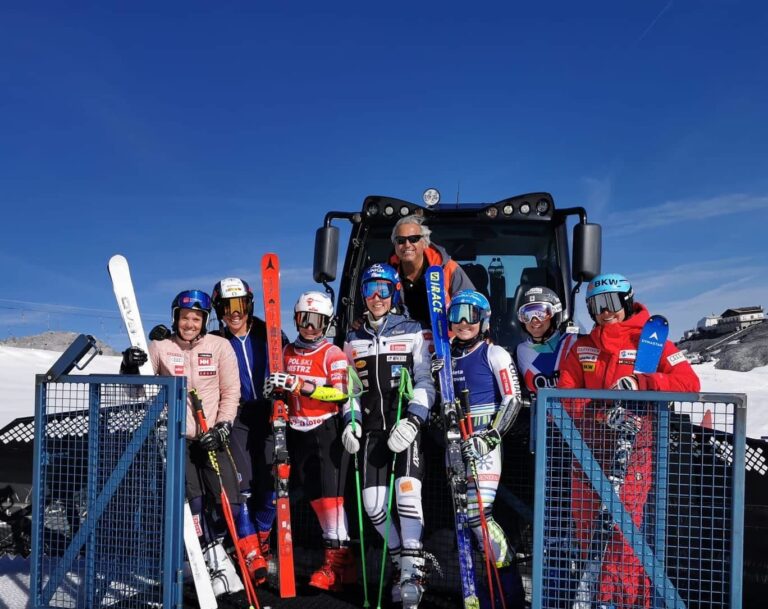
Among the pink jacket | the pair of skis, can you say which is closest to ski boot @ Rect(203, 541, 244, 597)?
the pink jacket

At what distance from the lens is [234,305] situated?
15.4 feet

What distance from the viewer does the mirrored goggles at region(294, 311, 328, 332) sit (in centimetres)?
431

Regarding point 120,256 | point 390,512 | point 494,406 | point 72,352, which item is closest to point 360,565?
point 390,512

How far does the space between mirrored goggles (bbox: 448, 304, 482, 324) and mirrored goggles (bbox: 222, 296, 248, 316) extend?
1641 mm

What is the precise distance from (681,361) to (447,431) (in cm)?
127

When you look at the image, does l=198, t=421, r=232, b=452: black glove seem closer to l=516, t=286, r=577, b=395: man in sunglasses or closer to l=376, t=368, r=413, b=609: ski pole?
l=376, t=368, r=413, b=609: ski pole

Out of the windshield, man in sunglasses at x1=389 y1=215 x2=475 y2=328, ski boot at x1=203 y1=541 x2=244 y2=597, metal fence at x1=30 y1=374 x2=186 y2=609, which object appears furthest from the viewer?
the windshield

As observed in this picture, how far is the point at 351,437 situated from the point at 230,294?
155 centimetres

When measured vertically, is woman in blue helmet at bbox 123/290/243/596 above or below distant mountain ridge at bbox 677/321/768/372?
above

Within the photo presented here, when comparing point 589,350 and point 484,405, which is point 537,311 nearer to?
point 589,350

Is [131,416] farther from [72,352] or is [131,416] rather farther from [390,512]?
[390,512]

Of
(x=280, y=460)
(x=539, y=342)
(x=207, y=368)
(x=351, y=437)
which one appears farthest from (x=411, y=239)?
(x=280, y=460)

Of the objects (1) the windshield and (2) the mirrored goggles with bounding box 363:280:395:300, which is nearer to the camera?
(2) the mirrored goggles with bounding box 363:280:395:300

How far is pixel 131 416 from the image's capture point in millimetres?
3373
